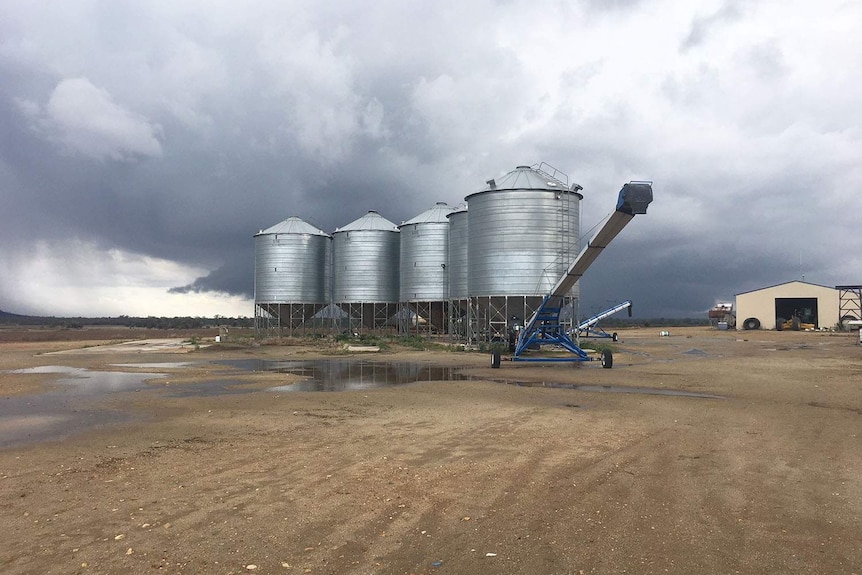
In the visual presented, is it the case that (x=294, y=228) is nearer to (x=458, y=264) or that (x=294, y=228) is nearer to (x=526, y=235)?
(x=458, y=264)

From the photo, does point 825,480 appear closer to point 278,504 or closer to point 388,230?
point 278,504

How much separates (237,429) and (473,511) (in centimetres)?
705

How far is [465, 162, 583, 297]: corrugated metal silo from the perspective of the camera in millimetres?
35812

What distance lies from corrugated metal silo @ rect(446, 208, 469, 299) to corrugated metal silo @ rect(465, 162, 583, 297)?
4533 mm

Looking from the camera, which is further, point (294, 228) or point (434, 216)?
point (294, 228)

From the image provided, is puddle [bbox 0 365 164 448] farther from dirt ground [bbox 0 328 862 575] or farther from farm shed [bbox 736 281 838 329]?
farm shed [bbox 736 281 838 329]

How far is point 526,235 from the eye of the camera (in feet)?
118

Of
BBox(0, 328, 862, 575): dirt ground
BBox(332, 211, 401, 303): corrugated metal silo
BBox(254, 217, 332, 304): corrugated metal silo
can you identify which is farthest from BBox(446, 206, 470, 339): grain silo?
BBox(0, 328, 862, 575): dirt ground

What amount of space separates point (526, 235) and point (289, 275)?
95.5ft

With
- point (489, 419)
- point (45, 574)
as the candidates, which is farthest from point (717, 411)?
point (45, 574)

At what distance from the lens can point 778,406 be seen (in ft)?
50.5

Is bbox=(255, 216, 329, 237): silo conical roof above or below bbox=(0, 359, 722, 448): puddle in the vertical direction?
above

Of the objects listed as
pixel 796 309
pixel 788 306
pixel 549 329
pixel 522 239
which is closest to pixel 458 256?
pixel 522 239

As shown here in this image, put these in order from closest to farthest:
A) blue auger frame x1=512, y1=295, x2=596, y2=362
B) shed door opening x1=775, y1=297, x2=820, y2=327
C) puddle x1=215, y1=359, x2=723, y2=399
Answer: puddle x1=215, y1=359, x2=723, y2=399 → blue auger frame x1=512, y1=295, x2=596, y2=362 → shed door opening x1=775, y1=297, x2=820, y2=327
